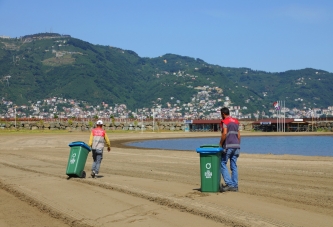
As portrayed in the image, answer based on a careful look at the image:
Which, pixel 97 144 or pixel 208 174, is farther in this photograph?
pixel 97 144

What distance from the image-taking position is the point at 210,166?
1180 centimetres

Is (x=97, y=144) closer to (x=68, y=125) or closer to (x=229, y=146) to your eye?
(x=229, y=146)

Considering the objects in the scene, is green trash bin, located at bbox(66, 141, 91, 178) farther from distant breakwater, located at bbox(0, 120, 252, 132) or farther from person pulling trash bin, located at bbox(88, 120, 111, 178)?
distant breakwater, located at bbox(0, 120, 252, 132)

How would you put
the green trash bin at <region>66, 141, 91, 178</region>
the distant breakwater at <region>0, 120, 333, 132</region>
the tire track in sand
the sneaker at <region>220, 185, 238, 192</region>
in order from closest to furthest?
the tire track in sand < the sneaker at <region>220, 185, 238, 192</region> < the green trash bin at <region>66, 141, 91, 178</region> < the distant breakwater at <region>0, 120, 333, 132</region>

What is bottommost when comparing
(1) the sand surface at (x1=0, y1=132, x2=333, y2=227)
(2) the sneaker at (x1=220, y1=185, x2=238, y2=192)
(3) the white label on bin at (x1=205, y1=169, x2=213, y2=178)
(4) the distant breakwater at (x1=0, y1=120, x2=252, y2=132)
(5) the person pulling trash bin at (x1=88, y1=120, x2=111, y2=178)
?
(1) the sand surface at (x1=0, y1=132, x2=333, y2=227)

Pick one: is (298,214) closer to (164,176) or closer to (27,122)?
(164,176)

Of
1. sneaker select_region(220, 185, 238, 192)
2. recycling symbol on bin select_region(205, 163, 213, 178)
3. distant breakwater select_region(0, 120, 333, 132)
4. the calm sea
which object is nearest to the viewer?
recycling symbol on bin select_region(205, 163, 213, 178)

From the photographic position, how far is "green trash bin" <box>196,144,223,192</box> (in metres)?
11.7

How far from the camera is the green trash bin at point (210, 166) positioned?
1172 centimetres

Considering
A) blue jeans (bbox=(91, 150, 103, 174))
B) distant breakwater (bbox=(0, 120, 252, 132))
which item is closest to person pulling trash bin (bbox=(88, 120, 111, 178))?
blue jeans (bbox=(91, 150, 103, 174))

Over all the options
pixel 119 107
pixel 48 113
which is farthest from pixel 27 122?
pixel 119 107

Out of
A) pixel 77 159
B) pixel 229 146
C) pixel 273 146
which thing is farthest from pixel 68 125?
pixel 229 146

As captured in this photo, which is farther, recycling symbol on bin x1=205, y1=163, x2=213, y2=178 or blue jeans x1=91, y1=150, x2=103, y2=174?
blue jeans x1=91, y1=150, x2=103, y2=174

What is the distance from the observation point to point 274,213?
970 cm
